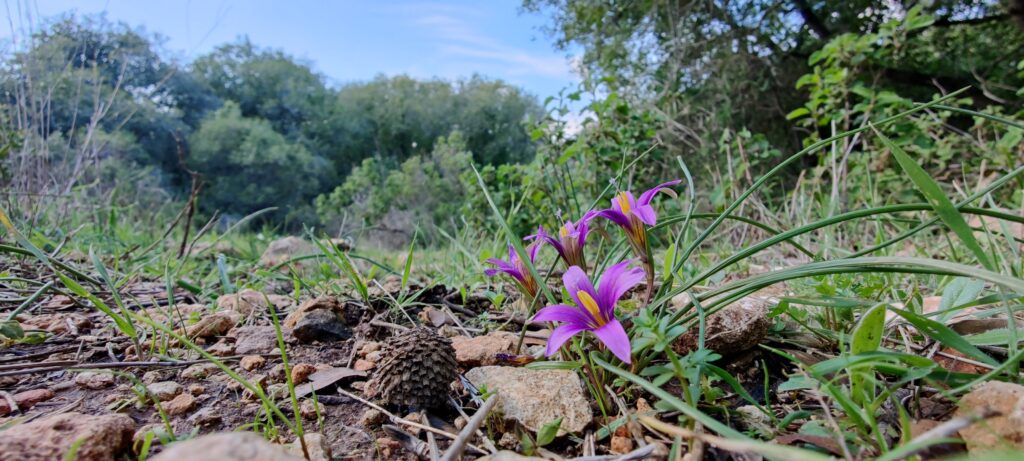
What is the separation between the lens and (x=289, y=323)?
1065 millimetres

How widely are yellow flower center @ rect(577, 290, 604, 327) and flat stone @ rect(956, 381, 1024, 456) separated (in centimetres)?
35

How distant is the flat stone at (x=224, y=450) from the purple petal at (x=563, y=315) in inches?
12.2

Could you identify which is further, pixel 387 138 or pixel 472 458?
pixel 387 138

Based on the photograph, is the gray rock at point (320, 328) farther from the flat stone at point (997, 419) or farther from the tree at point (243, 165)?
the tree at point (243, 165)

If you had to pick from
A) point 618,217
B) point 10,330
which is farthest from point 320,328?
point 618,217

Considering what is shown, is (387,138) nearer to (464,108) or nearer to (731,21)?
(464,108)

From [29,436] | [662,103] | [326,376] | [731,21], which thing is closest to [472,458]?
[326,376]

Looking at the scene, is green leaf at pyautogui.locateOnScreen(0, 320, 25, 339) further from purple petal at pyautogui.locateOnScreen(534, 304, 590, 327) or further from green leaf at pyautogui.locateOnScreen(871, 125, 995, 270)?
A: green leaf at pyautogui.locateOnScreen(871, 125, 995, 270)

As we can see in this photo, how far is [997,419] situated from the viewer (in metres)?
0.49

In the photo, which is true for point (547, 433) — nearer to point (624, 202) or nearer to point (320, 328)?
point (624, 202)

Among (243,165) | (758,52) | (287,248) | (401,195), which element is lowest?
(401,195)

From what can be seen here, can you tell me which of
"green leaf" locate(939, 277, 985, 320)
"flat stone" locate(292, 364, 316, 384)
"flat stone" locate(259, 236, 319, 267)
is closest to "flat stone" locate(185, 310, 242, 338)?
"flat stone" locate(292, 364, 316, 384)

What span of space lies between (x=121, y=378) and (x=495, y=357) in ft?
1.95

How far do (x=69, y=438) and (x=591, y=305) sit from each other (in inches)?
22.2
